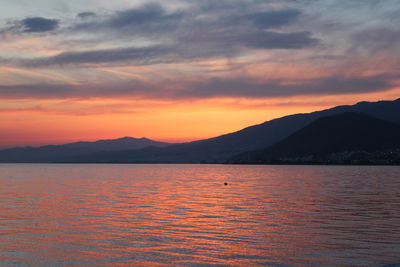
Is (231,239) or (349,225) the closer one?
(231,239)

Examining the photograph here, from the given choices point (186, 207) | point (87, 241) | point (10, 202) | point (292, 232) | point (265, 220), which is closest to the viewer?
point (87, 241)

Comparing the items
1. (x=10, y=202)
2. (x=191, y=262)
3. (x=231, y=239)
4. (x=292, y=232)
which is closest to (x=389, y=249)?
(x=292, y=232)

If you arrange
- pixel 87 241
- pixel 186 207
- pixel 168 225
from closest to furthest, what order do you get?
pixel 87 241
pixel 168 225
pixel 186 207

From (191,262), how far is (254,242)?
741 cm

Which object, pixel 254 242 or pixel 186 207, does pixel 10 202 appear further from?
pixel 254 242

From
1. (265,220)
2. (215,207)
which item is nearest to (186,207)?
(215,207)

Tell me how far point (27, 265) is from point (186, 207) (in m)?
28.6

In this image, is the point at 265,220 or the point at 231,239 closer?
the point at 231,239

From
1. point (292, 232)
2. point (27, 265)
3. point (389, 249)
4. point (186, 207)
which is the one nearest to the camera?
point (27, 265)

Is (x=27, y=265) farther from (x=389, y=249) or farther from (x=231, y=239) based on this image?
(x=389, y=249)

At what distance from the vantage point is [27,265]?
2472cm

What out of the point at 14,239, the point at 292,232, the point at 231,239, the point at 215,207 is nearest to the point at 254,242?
the point at 231,239

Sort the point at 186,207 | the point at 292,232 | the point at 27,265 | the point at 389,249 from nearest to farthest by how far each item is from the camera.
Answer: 1. the point at 27,265
2. the point at 389,249
3. the point at 292,232
4. the point at 186,207

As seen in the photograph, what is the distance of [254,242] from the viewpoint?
31.3 meters
